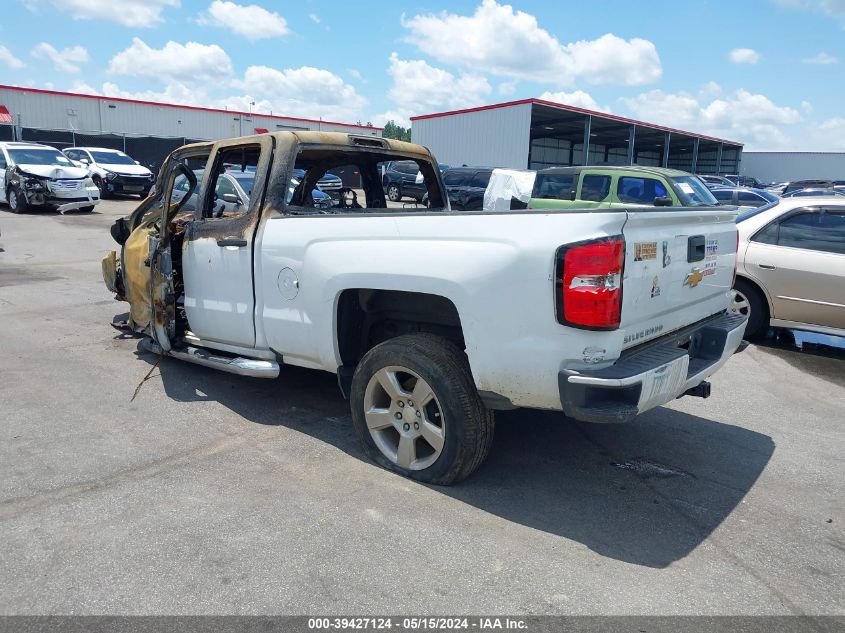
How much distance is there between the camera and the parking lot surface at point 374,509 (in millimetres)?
2762

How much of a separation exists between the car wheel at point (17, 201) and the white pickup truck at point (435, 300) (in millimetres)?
14630

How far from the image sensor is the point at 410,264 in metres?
3.51

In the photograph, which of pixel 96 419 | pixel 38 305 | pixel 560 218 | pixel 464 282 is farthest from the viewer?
pixel 38 305

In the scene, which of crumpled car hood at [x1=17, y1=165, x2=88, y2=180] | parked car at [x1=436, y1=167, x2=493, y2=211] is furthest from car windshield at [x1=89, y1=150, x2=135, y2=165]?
parked car at [x1=436, y1=167, x2=493, y2=211]

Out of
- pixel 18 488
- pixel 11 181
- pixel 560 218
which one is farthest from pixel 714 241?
pixel 11 181

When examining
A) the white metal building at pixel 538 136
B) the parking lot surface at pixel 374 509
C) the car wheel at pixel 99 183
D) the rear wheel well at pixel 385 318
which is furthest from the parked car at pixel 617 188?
the white metal building at pixel 538 136

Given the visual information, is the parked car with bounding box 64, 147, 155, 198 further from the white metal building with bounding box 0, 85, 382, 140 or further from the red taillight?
the red taillight

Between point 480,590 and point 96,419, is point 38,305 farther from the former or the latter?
point 480,590

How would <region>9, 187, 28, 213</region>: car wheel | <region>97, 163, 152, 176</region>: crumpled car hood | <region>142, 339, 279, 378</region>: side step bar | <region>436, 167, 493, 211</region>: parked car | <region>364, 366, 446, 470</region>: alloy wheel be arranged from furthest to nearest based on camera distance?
1. <region>97, 163, 152, 176</region>: crumpled car hood
2. <region>436, 167, 493, 211</region>: parked car
3. <region>9, 187, 28, 213</region>: car wheel
4. <region>142, 339, 279, 378</region>: side step bar
5. <region>364, 366, 446, 470</region>: alloy wheel

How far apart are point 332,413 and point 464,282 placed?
194 cm

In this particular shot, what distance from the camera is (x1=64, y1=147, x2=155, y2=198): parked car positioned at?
2143 centimetres

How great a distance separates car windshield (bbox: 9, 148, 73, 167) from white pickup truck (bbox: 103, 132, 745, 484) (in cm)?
1513

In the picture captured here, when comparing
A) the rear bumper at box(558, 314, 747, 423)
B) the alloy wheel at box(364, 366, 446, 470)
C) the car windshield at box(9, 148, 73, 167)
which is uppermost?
the car windshield at box(9, 148, 73, 167)

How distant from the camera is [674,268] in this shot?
11.6 feet
